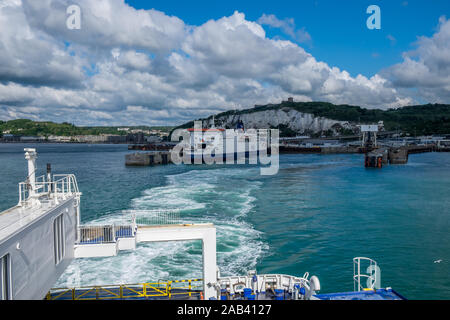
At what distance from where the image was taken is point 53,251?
800 centimetres

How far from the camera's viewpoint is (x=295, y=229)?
64.8 feet

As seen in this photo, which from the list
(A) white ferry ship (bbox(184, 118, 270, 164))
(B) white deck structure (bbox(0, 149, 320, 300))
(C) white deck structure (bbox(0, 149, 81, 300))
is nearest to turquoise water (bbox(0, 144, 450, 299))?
(B) white deck structure (bbox(0, 149, 320, 300))

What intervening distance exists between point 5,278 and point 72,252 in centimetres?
350

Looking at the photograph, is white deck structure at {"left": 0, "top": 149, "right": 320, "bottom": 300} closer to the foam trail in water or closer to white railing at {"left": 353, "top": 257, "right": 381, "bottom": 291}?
white railing at {"left": 353, "top": 257, "right": 381, "bottom": 291}

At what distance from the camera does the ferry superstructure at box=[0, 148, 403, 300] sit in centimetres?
644

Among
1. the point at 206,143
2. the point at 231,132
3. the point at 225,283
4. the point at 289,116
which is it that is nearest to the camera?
the point at 225,283

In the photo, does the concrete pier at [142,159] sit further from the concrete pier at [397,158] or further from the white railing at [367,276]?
the white railing at [367,276]

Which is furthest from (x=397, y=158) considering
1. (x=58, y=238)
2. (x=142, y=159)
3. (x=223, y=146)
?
(x=58, y=238)

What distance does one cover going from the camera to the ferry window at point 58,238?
8268 mm

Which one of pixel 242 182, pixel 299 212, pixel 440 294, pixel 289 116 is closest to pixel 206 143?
pixel 242 182

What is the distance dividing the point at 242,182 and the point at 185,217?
17.9 meters

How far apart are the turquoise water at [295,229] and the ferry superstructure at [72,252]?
12.3 ft

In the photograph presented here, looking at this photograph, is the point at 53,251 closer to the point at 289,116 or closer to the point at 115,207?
the point at 115,207
